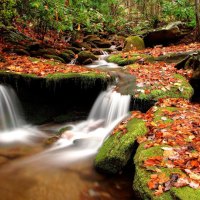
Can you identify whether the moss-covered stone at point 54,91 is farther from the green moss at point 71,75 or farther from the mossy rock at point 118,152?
the mossy rock at point 118,152

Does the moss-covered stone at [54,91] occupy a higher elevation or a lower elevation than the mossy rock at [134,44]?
lower

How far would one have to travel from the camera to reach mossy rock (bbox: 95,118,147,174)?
5117 mm

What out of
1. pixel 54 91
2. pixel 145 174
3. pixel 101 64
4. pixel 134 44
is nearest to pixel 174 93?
pixel 54 91

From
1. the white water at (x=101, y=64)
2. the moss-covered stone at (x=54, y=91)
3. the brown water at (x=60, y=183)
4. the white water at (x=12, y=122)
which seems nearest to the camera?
the brown water at (x=60, y=183)

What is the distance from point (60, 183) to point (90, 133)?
2.43 metres

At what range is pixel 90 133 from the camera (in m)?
7.47

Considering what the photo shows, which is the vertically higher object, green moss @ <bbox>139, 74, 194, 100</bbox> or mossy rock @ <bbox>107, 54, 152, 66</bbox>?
mossy rock @ <bbox>107, 54, 152, 66</bbox>

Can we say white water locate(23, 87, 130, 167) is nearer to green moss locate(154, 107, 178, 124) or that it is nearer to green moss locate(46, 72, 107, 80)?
green moss locate(46, 72, 107, 80)

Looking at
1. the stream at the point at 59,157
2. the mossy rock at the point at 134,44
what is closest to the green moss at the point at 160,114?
the stream at the point at 59,157

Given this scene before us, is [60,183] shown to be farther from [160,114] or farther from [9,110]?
[9,110]

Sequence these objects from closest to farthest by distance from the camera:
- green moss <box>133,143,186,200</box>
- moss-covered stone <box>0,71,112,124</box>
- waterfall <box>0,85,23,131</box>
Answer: green moss <box>133,143,186,200</box>, waterfall <box>0,85,23,131</box>, moss-covered stone <box>0,71,112,124</box>

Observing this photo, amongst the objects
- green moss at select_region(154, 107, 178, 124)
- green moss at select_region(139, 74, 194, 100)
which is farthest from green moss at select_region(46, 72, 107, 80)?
green moss at select_region(154, 107, 178, 124)

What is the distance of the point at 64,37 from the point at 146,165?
45.3 ft

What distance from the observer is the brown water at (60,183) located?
15.7 feet
